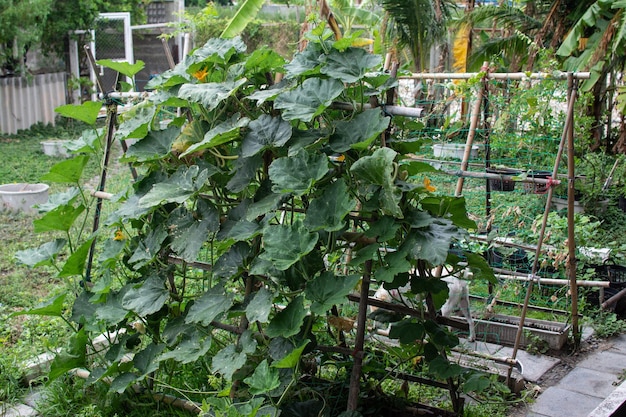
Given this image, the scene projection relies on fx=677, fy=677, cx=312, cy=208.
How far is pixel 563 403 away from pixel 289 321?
7.00 ft

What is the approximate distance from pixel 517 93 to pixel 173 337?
3.16 metres

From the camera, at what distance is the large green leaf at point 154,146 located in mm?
2926

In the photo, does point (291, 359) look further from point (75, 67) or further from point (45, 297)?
point (75, 67)

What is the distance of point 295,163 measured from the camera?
2.50 metres

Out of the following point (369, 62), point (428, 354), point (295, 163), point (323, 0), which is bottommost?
point (428, 354)

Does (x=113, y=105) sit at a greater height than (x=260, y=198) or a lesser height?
greater

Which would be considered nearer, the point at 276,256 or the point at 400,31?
the point at 276,256

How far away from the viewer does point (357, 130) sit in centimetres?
253

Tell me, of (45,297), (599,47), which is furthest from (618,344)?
(599,47)

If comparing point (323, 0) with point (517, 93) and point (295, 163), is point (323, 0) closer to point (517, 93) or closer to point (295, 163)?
point (517, 93)

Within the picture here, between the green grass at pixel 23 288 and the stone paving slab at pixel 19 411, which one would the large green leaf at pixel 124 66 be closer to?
the green grass at pixel 23 288

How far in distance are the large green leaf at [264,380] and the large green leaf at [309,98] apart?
0.94m

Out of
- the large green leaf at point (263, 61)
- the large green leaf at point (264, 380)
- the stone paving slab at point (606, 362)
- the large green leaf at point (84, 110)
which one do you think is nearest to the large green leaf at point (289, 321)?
the large green leaf at point (264, 380)

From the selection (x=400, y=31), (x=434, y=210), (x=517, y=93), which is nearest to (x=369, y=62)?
(x=434, y=210)
